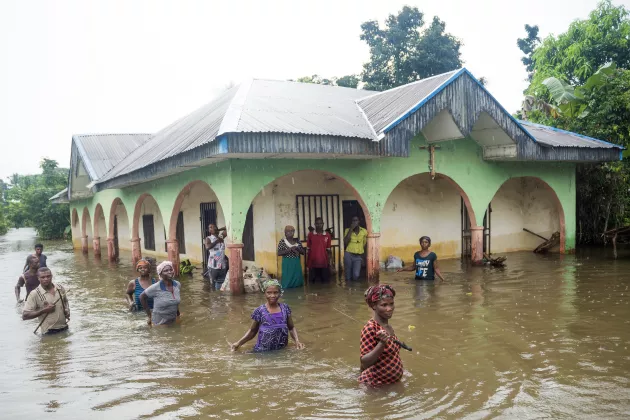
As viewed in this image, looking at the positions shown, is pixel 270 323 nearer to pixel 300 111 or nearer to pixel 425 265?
pixel 425 265

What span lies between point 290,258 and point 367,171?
8.44ft

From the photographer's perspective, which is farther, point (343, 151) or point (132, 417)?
point (343, 151)

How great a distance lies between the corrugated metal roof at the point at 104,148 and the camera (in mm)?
19016

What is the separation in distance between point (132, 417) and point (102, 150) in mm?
17908

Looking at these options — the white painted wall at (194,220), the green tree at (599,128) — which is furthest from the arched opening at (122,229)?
the green tree at (599,128)

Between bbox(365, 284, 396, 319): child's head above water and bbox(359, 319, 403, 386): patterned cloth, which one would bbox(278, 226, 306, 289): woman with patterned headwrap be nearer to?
bbox(359, 319, 403, 386): patterned cloth

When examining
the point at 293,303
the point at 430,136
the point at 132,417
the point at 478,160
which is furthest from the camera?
the point at 478,160

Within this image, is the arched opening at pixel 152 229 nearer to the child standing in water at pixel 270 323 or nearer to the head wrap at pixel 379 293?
the child standing in water at pixel 270 323

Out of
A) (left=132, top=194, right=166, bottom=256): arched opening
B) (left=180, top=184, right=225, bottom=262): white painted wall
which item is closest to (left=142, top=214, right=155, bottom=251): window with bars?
(left=132, top=194, right=166, bottom=256): arched opening

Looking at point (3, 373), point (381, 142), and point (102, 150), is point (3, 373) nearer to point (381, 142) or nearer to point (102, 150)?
point (381, 142)

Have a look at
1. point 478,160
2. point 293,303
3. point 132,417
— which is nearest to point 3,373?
point 132,417

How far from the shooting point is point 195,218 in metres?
15.8

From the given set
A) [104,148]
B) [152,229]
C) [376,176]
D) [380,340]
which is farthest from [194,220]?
[380,340]

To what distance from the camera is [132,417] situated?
4.40m
